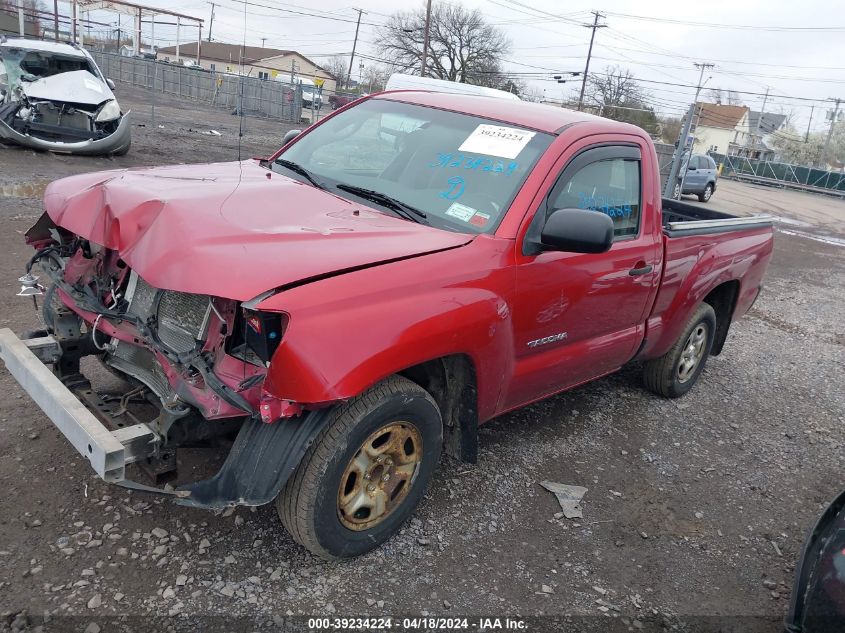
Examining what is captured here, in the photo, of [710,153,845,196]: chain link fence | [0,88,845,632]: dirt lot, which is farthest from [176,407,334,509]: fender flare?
[710,153,845,196]: chain link fence

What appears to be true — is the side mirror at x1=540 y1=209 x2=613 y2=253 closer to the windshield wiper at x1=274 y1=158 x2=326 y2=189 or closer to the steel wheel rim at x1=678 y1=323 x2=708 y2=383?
the windshield wiper at x1=274 y1=158 x2=326 y2=189

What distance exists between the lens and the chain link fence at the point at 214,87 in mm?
30688

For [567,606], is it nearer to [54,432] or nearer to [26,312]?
[54,432]

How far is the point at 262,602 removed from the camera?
104 inches

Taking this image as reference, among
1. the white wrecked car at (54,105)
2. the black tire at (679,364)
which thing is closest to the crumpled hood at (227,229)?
the black tire at (679,364)

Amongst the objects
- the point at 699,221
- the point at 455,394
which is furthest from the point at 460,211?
the point at 699,221

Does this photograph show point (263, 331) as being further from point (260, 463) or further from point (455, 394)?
point (455, 394)

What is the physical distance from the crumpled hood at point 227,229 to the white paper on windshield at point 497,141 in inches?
24.8

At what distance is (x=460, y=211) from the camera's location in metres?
3.20

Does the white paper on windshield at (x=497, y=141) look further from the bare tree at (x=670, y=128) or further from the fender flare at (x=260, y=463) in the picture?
the bare tree at (x=670, y=128)

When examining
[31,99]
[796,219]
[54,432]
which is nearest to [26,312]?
[54,432]

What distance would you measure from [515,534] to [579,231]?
4.97 ft

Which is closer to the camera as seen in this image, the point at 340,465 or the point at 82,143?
the point at 340,465

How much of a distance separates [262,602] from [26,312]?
3.51m
